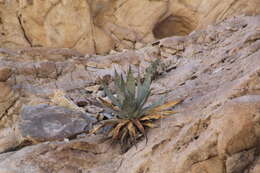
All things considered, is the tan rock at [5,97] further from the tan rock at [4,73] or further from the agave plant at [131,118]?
the agave plant at [131,118]

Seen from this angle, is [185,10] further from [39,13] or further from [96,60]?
[39,13]

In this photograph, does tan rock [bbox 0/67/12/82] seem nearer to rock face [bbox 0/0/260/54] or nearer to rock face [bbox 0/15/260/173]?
rock face [bbox 0/15/260/173]

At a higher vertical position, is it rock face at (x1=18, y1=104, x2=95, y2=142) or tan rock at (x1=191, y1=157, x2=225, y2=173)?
tan rock at (x1=191, y1=157, x2=225, y2=173)

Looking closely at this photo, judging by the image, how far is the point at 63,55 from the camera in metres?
5.04

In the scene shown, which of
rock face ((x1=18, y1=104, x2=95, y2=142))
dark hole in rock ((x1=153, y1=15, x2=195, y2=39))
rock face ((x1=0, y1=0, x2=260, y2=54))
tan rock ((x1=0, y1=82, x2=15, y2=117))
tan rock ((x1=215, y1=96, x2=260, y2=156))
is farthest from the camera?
dark hole in rock ((x1=153, y1=15, x2=195, y2=39))

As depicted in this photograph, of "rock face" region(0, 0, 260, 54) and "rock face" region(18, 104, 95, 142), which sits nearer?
"rock face" region(18, 104, 95, 142)

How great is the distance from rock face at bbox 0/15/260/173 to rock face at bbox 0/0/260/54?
674 millimetres

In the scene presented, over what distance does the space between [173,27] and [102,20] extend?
2048 millimetres

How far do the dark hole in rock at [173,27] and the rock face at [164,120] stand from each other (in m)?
1.37

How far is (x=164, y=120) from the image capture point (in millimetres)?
2416

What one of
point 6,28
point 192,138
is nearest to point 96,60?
point 6,28

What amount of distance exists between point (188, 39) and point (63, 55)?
2.77 m

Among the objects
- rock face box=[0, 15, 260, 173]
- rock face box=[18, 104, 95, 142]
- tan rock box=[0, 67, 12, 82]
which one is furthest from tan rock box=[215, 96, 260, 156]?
tan rock box=[0, 67, 12, 82]

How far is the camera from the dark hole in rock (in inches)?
251
